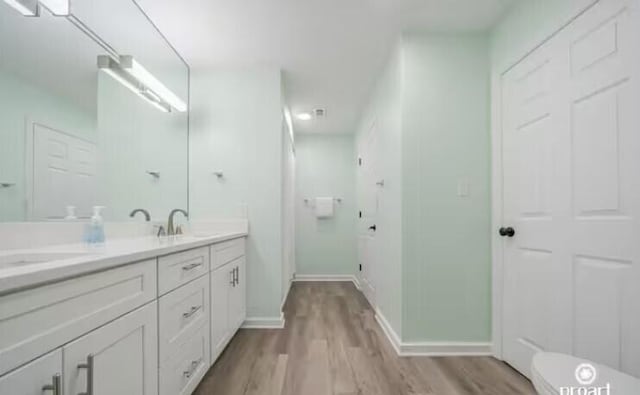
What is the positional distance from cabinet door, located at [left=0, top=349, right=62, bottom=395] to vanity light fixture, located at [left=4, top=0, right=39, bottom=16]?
1347mm

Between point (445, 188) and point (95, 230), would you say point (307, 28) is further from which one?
point (95, 230)

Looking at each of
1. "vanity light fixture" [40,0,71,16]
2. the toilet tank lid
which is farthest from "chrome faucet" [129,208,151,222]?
the toilet tank lid

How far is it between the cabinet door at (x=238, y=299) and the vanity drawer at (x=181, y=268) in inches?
23.9

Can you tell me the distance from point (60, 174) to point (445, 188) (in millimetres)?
2239

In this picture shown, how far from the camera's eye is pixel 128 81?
206cm

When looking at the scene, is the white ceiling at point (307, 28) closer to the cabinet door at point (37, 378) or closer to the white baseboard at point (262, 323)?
the cabinet door at point (37, 378)

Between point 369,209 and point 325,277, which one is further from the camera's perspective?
point 325,277

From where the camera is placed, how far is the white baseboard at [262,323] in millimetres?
2873

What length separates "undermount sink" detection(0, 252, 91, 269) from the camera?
116 cm

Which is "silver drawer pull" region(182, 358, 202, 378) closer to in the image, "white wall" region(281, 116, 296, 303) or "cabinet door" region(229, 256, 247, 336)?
"cabinet door" region(229, 256, 247, 336)

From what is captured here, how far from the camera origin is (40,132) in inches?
55.0

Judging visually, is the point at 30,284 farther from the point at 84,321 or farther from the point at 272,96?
the point at 272,96

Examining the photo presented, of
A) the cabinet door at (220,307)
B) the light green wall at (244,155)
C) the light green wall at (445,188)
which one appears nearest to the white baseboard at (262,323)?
the light green wall at (244,155)

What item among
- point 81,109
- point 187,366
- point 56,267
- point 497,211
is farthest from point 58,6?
point 497,211
